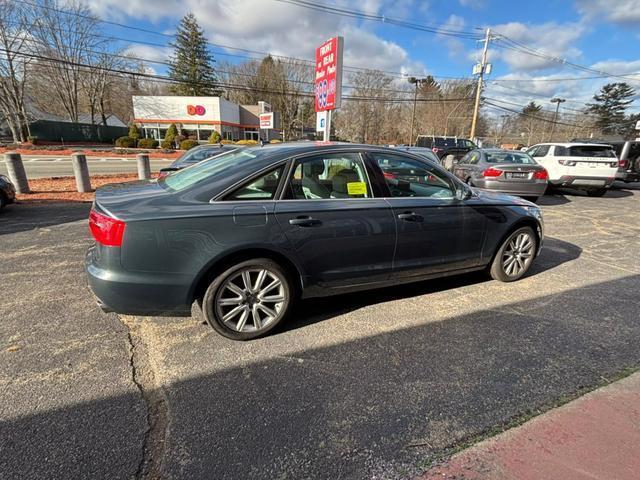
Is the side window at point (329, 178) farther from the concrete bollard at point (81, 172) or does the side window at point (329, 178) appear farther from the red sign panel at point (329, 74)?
the concrete bollard at point (81, 172)

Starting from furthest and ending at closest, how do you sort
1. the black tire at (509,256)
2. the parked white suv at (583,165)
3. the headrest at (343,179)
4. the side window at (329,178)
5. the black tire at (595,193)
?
1. the black tire at (595,193)
2. the parked white suv at (583,165)
3. the black tire at (509,256)
4. the headrest at (343,179)
5. the side window at (329,178)

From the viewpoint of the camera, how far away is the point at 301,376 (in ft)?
8.14

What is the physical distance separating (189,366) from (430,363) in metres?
1.80

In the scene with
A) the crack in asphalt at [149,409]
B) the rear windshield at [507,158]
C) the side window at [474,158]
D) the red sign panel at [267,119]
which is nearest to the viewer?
the crack in asphalt at [149,409]

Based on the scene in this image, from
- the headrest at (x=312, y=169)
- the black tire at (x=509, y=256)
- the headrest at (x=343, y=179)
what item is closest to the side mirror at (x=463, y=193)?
the black tire at (x=509, y=256)

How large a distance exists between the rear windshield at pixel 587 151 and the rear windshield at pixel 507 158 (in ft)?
6.24

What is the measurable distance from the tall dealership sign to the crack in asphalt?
8.31m

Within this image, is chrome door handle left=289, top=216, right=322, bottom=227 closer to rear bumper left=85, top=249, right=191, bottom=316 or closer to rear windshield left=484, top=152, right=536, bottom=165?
rear bumper left=85, top=249, right=191, bottom=316

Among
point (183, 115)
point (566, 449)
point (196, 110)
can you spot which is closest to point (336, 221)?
point (566, 449)

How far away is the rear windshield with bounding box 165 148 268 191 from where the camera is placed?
292cm

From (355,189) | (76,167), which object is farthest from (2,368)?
(76,167)

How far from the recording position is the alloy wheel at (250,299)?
2.78 metres

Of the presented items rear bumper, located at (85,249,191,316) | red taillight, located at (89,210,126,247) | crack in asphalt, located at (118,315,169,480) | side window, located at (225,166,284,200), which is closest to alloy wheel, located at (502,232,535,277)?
side window, located at (225,166,284,200)

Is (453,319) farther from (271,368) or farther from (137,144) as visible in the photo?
(137,144)
